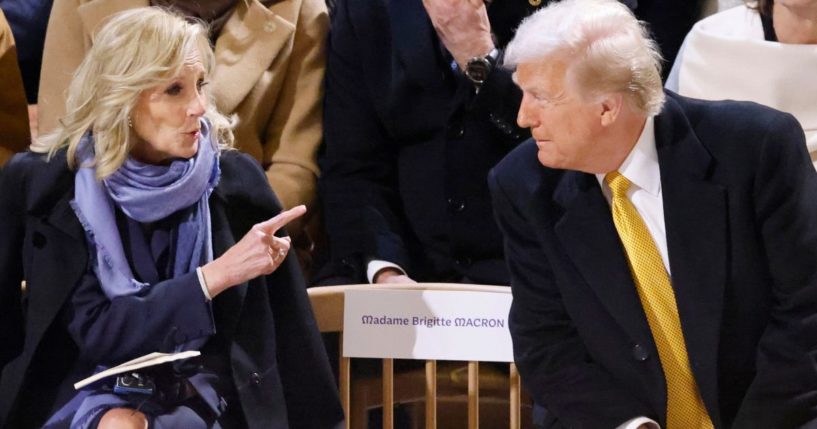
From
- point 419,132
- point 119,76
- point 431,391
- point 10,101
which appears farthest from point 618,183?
point 10,101

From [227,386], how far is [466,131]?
931 millimetres

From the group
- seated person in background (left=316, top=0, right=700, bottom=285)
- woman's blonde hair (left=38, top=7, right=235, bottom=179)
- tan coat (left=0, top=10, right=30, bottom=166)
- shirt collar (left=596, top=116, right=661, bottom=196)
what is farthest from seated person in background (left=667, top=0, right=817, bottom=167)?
tan coat (left=0, top=10, right=30, bottom=166)

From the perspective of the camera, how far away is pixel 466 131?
3.54 metres

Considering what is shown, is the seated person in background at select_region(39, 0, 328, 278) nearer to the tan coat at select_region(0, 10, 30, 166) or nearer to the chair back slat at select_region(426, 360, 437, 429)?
the tan coat at select_region(0, 10, 30, 166)

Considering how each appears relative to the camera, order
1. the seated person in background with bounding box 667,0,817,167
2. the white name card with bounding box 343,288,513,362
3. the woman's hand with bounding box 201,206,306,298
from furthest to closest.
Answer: the seated person in background with bounding box 667,0,817,167
the white name card with bounding box 343,288,513,362
the woman's hand with bounding box 201,206,306,298

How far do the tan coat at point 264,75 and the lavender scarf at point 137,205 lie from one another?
63cm

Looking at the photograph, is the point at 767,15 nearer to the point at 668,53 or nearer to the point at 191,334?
the point at 668,53

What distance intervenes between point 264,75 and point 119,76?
74 cm

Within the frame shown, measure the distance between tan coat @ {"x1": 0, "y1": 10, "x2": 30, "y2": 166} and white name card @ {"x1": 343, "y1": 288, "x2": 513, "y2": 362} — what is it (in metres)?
1.13

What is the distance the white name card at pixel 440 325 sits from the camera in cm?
311

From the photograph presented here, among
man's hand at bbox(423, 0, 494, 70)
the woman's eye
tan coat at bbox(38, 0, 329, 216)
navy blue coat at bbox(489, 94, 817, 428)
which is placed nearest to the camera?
navy blue coat at bbox(489, 94, 817, 428)

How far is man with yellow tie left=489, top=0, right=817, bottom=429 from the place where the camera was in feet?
9.02

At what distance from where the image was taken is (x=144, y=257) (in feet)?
9.70

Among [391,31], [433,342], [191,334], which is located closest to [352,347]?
[433,342]
